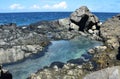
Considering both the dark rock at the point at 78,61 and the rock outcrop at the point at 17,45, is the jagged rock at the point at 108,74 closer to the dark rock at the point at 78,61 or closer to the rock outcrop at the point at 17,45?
the dark rock at the point at 78,61

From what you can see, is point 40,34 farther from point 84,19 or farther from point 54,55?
point 54,55

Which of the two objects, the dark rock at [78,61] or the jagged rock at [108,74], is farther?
the dark rock at [78,61]

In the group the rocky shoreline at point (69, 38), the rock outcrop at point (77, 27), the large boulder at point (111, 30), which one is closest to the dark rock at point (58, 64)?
the rocky shoreline at point (69, 38)

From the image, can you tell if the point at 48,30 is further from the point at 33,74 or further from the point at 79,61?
the point at 33,74

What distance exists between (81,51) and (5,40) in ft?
60.2

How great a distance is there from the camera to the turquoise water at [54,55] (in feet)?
154

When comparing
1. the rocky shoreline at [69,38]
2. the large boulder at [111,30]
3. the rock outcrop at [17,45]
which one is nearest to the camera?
the rocky shoreline at [69,38]

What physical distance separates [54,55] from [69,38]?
61.2ft

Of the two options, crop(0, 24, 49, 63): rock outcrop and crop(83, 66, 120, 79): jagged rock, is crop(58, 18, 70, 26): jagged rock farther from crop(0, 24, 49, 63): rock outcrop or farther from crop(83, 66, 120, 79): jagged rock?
crop(83, 66, 120, 79): jagged rock

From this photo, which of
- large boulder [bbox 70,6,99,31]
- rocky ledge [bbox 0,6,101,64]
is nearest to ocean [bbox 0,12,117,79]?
rocky ledge [bbox 0,6,101,64]

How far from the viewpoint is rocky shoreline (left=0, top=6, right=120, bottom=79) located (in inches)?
1722

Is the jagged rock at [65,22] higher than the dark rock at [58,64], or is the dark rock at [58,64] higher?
the jagged rock at [65,22]

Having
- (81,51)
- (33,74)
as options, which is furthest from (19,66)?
(81,51)

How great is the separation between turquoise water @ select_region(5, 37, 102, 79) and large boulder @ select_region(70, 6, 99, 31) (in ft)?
27.8
